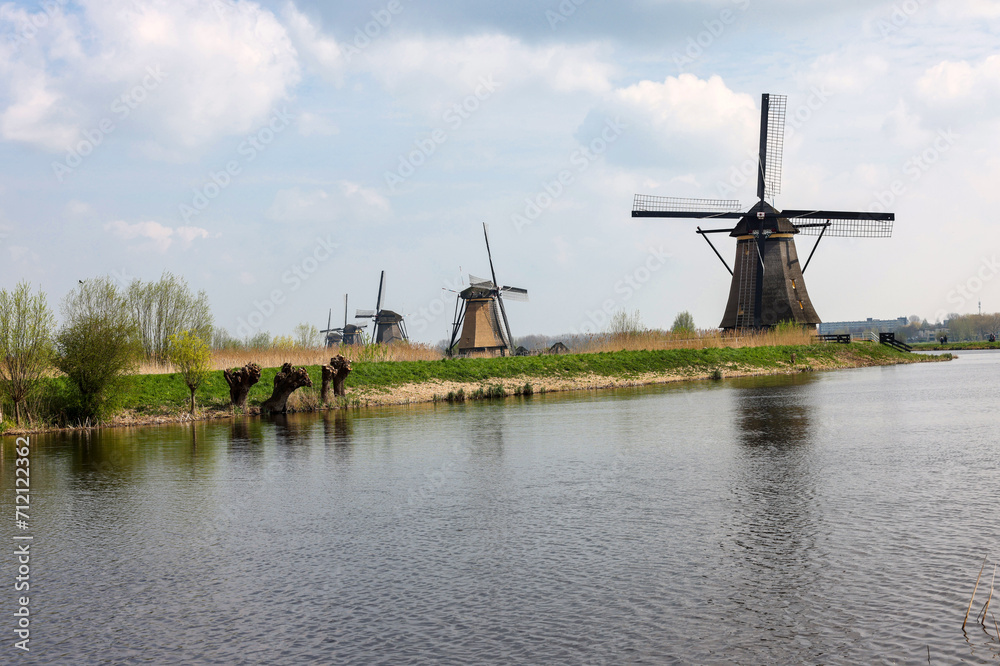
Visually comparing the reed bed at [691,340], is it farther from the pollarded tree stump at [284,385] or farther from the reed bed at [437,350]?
the pollarded tree stump at [284,385]

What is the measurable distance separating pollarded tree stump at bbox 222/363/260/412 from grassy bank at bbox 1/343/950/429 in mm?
487

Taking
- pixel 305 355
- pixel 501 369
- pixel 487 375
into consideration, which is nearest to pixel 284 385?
pixel 305 355

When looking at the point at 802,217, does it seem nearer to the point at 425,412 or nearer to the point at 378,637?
the point at 425,412

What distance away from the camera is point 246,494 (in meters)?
13.6

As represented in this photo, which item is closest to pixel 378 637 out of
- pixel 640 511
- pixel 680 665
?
pixel 680 665

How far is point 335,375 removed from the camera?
108 ft

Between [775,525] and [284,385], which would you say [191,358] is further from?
[775,525]

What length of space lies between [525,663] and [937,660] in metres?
2.97

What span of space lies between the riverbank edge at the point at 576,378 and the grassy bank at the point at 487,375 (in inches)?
1.9

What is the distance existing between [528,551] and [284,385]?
76.5 feet

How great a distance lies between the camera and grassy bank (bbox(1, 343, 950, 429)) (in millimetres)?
30953

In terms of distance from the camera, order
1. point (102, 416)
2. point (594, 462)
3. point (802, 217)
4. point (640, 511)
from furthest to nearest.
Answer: point (802, 217)
point (102, 416)
point (594, 462)
point (640, 511)

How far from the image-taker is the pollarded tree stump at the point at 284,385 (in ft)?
101
